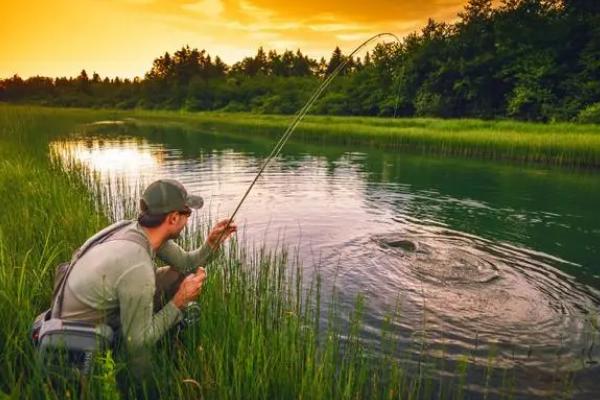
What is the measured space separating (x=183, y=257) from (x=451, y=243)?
22.6ft

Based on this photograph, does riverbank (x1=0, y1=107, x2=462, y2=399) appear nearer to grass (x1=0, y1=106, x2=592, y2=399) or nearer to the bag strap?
grass (x1=0, y1=106, x2=592, y2=399)

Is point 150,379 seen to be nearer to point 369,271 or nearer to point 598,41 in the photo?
point 369,271

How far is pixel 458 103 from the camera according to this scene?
49750mm

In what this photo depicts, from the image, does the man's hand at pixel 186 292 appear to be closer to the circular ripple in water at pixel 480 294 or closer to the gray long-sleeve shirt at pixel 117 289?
the gray long-sleeve shirt at pixel 117 289

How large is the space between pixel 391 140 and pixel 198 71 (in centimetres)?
10047

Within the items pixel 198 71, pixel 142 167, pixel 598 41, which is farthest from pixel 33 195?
pixel 198 71

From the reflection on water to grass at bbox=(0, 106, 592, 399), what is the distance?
2.04ft

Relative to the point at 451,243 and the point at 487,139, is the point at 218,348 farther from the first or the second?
the point at 487,139

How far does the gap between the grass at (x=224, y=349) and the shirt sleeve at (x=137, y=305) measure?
17 cm

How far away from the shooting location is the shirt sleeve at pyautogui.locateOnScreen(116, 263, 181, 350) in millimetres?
2762

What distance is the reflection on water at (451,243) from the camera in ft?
18.2

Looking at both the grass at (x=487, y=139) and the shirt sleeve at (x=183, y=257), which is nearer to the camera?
the shirt sleeve at (x=183, y=257)

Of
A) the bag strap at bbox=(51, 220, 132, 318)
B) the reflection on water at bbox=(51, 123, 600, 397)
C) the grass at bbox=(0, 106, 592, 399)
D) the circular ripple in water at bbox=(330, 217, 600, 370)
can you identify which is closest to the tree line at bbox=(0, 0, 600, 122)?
the reflection on water at bbox=(51, 123, 600, 397)

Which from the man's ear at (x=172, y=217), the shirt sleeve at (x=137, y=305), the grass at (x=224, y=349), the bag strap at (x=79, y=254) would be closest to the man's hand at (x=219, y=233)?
the grass at (x=224, y=349)
